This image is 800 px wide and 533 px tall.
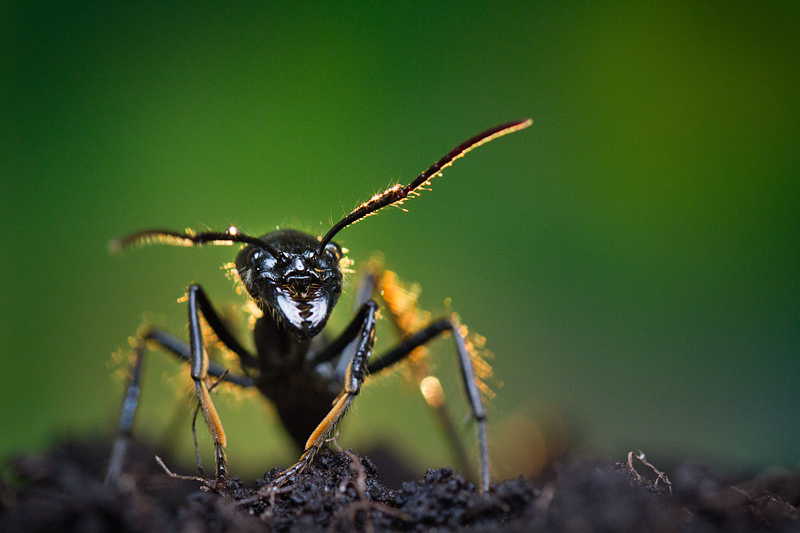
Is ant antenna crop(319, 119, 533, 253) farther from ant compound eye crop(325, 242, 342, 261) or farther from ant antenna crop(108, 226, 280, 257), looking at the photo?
ant antenna crop(108, 226, 280, 257)

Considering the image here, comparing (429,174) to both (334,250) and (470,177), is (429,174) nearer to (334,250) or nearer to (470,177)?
(334,250)

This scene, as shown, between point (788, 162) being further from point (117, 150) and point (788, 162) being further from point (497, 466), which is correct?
point (117, 150)

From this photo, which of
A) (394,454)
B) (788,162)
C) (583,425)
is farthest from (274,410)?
(788,162)

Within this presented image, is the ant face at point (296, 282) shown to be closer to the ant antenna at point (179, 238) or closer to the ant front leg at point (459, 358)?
the ant antenna at point (179, 238)

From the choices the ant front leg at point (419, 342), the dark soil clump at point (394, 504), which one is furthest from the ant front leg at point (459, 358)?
the dark soil clump at point (394, 504)

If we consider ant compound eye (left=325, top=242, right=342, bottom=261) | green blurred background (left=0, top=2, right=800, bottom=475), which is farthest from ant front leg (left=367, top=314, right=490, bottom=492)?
green blurred background (left=0, top=2, right=800, bottom=475)

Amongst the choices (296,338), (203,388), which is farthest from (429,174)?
(203,388)
